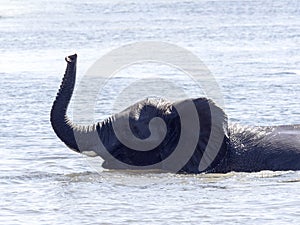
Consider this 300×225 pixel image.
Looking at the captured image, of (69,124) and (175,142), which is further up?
(69,124)

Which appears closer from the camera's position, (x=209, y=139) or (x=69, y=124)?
(x=69, y=124)

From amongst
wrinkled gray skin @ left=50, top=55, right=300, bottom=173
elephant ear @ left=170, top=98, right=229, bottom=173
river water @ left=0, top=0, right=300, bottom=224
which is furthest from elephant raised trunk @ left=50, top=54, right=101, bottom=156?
elephant ear @ left=170, top=98, right=229, bottom=173

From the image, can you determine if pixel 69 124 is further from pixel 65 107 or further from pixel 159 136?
pixel 159 136

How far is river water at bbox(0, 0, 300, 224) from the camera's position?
9.12 meters

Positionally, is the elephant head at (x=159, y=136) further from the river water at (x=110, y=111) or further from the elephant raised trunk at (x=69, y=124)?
the river water at (x=110, y=111)

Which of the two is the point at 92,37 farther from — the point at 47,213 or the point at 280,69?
the point at 47,213

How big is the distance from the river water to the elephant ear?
0.37 feet

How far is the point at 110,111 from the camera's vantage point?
14891 millimetres

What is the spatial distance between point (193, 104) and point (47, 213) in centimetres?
192

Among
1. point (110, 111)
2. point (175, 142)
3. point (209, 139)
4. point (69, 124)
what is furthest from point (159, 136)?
point (110, 111)

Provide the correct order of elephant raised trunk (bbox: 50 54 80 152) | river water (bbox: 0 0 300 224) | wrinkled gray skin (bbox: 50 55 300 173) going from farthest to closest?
wrinkled gray skin (bbox: 50 55 300 173), elephant raised trunk (bbox: 50 54 80 152), river water (bbox: 0 0 300 224)

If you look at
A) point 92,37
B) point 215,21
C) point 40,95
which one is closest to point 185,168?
point 40,95

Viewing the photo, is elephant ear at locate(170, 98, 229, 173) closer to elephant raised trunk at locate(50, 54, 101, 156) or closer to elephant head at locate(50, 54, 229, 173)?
elephant head at locate(50, 54, 229, 173)

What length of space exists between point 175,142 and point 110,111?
4.58 m
